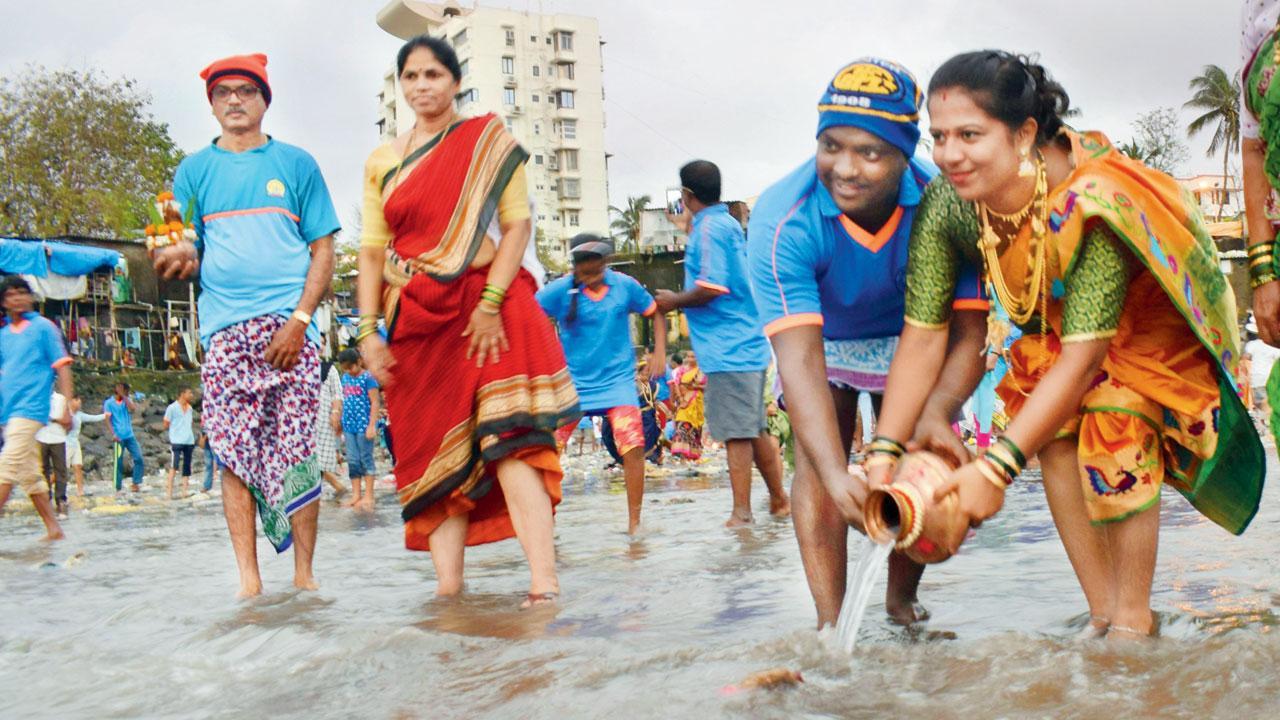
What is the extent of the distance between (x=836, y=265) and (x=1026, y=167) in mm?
634

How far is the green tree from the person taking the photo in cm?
3716

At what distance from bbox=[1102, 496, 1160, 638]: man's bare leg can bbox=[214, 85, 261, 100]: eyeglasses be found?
3688 mm

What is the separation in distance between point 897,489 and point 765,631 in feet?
3.30

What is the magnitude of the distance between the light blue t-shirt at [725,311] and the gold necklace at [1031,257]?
4099mm

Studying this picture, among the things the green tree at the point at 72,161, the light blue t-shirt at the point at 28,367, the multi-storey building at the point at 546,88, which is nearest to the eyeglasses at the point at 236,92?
the light blue t-shirt at the point at 28,367

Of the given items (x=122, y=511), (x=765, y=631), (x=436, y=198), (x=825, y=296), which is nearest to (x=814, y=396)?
(x=825, y=296)

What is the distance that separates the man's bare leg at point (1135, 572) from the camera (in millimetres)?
3074

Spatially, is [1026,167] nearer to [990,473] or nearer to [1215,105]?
[990,473]

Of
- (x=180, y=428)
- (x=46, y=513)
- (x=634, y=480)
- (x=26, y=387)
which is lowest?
(x=46, y=513)

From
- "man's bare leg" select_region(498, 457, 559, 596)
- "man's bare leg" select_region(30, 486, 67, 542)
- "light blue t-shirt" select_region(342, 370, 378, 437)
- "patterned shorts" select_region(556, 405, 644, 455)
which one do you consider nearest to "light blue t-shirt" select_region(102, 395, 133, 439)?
"light blue t-shirt" select_region(342, 370, 378, 437)

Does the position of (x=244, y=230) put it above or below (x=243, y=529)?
above

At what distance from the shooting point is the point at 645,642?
3.45m

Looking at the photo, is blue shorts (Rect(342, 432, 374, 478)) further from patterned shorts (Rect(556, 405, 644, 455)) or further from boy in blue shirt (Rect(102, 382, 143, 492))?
boy in blue shirt (Rect(102, 382, 143, 492))

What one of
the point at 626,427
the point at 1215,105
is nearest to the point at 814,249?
the point at 626,427
